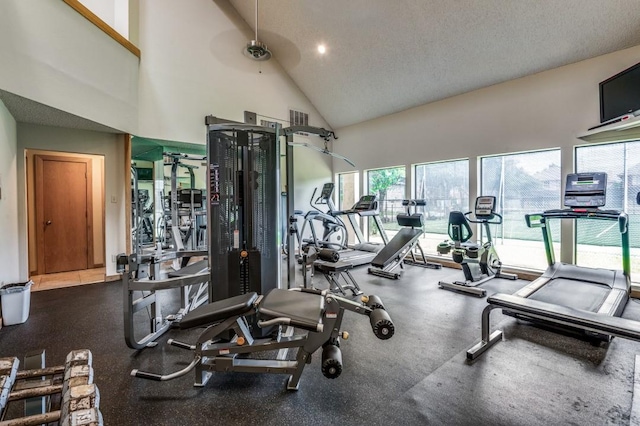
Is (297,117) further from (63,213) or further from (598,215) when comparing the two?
(598,215)

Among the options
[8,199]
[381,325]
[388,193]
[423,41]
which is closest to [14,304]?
[8,199]

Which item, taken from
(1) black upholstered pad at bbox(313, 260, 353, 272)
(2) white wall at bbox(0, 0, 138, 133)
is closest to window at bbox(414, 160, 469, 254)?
(1) black upholstered pad at bbox(313, 260, 353, 272)

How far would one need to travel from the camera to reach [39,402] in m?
1.02

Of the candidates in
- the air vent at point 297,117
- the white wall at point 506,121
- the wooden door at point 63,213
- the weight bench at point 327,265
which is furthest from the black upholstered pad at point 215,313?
the air vent at point 297,117

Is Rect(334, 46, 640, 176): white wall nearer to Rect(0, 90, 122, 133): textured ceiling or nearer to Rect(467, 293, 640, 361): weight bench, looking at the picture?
Rect(467, 293, 640, 361): weight bench

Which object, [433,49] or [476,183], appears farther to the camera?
[476,183]

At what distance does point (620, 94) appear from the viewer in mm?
3535

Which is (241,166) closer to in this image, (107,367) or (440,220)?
(107,367)

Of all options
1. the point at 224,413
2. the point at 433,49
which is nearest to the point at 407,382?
the point at 224,413

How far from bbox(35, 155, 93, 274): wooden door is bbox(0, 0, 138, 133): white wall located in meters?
1.75

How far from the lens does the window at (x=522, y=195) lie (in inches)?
183

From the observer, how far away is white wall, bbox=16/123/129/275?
4305 millimetres

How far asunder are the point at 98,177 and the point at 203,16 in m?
3.80

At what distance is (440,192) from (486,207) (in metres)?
1.68
